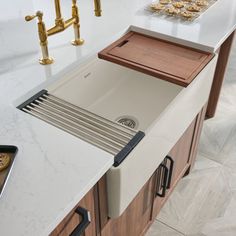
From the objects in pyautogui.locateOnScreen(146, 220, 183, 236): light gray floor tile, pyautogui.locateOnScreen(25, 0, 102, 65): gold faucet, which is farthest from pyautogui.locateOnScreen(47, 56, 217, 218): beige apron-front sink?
pyautogui.locateOnScreen(146, 220, 183, 236): light gray floor tile

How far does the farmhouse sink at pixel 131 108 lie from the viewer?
39.0 inches

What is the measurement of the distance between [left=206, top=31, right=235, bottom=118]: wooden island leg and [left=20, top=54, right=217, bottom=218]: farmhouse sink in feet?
2.36

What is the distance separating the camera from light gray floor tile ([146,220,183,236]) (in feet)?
5.67

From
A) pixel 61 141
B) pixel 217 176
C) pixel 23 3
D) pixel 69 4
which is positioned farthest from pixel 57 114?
pixel 217 176

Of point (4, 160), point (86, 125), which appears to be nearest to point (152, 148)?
point (86, 125)

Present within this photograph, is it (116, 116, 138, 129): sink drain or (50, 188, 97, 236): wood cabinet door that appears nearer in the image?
(50, 188, 97, 236): wood cabinet door

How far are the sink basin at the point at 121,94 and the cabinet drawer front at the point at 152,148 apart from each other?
14 centimetres

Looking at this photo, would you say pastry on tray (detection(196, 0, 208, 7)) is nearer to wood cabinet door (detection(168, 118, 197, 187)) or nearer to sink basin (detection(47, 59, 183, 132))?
sink basin (detection(47, 59, 183, 132))

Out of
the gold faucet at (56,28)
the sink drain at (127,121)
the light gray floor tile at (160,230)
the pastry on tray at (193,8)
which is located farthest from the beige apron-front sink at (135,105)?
the light gray floor tile at (160,230)

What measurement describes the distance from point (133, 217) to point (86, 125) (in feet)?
1.72

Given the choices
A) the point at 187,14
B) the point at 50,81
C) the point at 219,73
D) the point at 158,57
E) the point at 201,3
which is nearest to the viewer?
the point at 50,81

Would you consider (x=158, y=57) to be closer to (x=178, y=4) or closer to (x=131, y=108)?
(x=131, y=108)

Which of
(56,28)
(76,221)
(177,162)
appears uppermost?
(56,28)

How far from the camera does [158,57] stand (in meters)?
1.34
